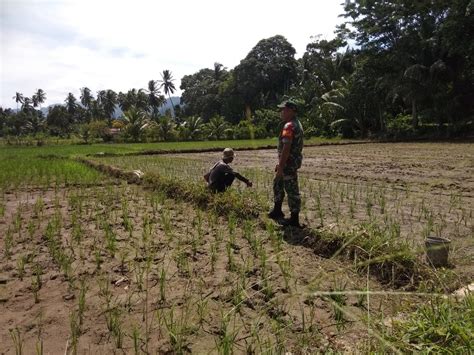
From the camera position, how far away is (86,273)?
364cm

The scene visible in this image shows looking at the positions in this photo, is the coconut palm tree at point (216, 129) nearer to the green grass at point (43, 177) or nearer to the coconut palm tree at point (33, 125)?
the green grass at point (43, 177)

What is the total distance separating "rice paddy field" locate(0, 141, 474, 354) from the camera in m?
Result: 2.10

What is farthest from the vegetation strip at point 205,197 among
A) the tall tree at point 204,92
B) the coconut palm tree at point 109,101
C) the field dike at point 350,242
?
the coconut palm tree at point 109,101

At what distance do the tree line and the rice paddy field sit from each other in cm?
1515

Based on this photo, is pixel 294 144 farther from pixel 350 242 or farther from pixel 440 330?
pixel 350 242

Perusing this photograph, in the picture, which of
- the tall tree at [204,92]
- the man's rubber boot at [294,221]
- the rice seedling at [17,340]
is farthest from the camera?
the tall tree at [204,92]

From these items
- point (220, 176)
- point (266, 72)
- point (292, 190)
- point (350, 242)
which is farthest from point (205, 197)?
point (266, 72)

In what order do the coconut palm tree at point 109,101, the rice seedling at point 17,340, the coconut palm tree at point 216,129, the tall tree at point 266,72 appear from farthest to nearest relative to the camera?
the coconut palm tree at point 109,101, the tall tree at point 266,72, the coconut palm tree at point 216,129, the rice seedling at point 17,340

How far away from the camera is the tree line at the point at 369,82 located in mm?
20938

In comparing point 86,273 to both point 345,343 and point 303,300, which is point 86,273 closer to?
point 303,300

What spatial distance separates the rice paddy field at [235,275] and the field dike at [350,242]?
0.6 inches

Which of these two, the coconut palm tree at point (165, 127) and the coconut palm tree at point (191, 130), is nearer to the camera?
the coconut palm tree at point (165, 127)

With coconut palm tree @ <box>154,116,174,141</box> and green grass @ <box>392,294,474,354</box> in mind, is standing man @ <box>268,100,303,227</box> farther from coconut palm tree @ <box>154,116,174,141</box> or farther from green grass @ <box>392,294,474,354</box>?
coconut palm tree @ <box>154,116,174,141</box>

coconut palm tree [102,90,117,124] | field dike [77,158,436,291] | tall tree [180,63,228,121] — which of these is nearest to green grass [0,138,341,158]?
field dike [77,158,436,291]
